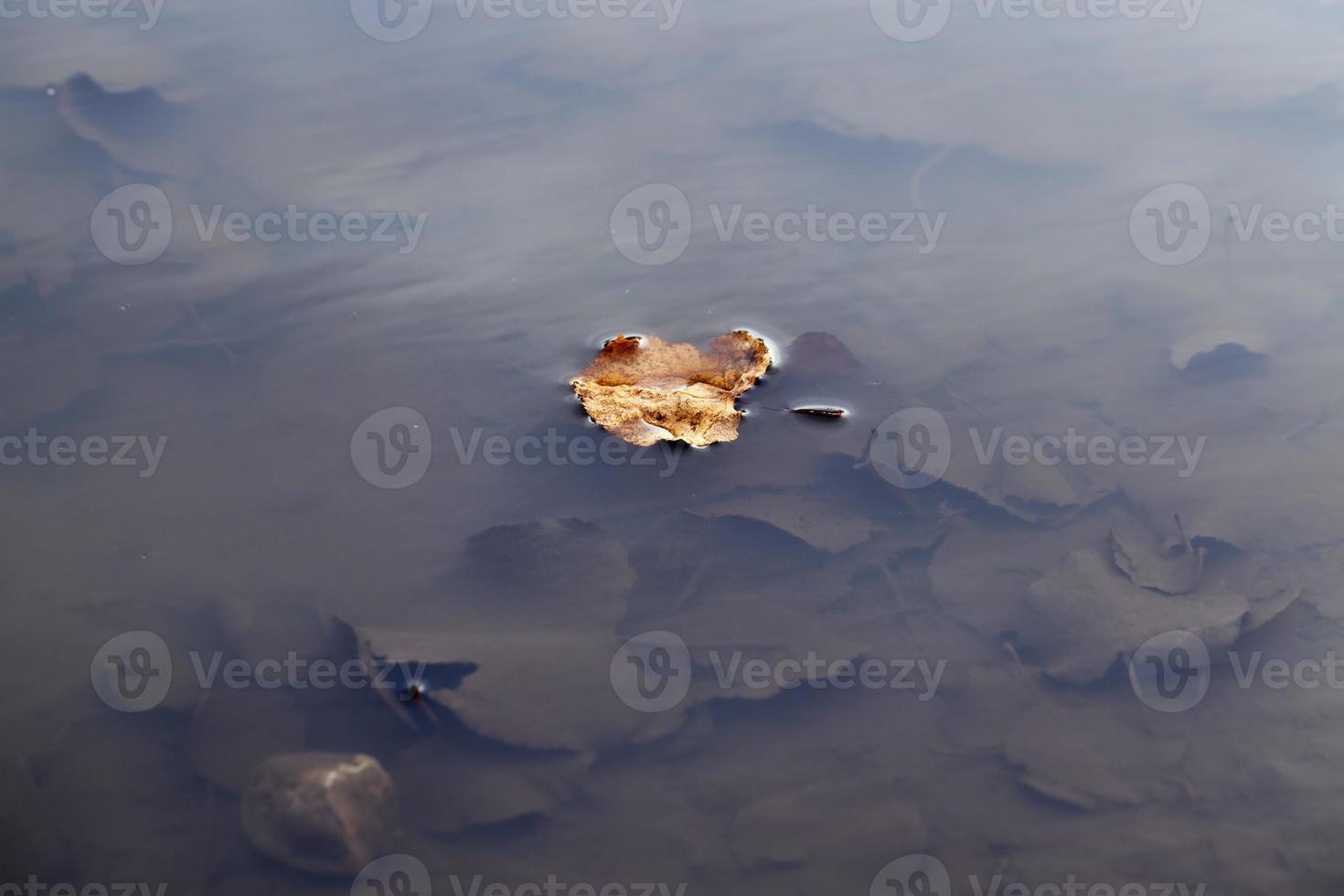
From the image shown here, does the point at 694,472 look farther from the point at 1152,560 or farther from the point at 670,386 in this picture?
the point at 1152,560

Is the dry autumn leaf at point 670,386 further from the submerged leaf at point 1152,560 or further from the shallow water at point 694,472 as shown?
the submerged leaf at point 1152,560

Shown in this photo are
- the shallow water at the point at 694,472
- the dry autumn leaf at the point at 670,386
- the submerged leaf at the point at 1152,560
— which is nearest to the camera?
the shallow water at the point at 694,472

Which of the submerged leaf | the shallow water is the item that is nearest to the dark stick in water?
the shallow water

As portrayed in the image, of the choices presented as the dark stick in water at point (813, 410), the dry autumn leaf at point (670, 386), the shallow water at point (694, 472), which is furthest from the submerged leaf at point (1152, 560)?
the dry autumn leaf at point (670, 386)

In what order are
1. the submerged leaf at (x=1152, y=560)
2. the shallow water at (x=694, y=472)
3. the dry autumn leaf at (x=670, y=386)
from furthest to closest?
the dry autumn leaf at (x=670, y=386)
the submerged leaf at (x=1152, y=560)
the shallow water at (x=694, y=472)

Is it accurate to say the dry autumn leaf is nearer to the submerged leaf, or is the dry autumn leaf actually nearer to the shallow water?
the shallow water

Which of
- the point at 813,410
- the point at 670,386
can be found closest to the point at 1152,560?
the point at 813,410

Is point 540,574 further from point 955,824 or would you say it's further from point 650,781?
A: point 955,824
